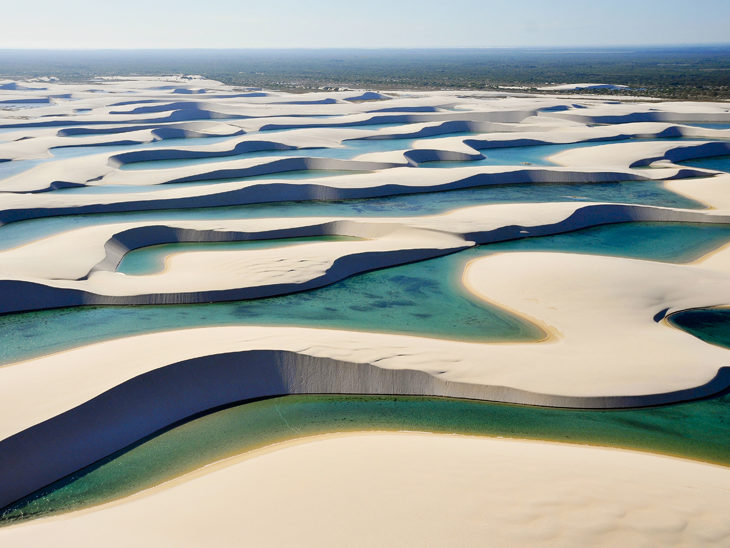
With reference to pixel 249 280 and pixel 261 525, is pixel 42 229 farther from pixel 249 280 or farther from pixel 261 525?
pixel 261 525

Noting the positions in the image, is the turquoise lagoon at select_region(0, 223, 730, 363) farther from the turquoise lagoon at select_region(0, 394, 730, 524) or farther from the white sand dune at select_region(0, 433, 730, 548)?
the white sand dune at select_region(0, 433, 730, 548)

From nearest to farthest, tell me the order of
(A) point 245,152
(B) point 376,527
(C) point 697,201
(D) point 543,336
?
(B) point 376,527
(D) point 543,336
(C) point 697,201
(A) point 245,152

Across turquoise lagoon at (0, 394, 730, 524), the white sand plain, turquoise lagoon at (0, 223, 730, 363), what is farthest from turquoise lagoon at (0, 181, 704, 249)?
turquoise lagoon at (0, 394, 730, 524)

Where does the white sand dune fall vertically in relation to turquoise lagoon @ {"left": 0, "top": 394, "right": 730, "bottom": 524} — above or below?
above

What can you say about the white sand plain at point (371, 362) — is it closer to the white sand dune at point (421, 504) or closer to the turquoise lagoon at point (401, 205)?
the white sand dune at point (421, 504)

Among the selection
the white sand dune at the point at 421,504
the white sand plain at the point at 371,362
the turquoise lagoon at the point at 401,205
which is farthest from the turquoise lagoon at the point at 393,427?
the turquoise lagoon at the point at 401,205

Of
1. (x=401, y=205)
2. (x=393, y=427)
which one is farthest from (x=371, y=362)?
(x=401, y=205)

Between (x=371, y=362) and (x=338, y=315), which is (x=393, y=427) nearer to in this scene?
(x=371, y=362)

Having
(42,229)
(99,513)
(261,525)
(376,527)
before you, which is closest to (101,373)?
(99,513)

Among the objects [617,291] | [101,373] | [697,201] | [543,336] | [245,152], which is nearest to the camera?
[101,373]
